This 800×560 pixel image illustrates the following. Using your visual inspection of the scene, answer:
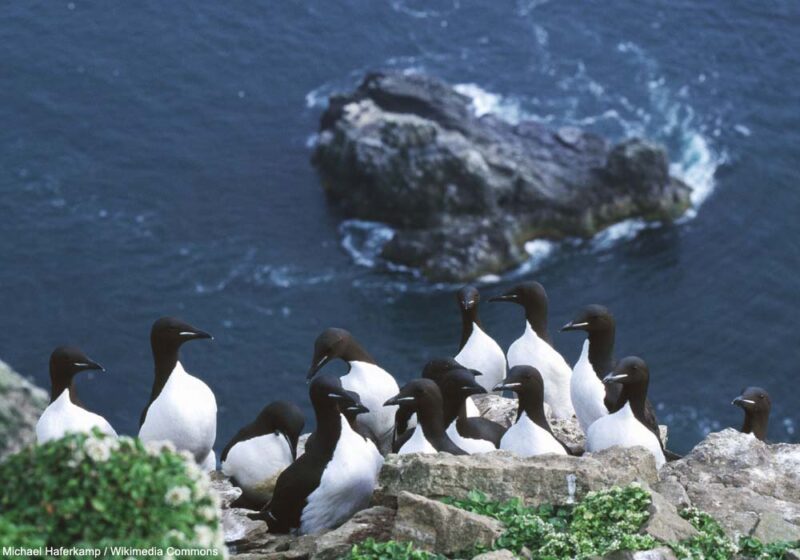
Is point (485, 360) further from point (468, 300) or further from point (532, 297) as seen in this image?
point (532, 297)

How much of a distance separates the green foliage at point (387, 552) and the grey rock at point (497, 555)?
637mm

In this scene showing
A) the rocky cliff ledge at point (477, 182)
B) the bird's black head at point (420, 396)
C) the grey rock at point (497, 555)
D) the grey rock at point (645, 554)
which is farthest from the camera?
the rocky cliff ledge at point (477, 182)

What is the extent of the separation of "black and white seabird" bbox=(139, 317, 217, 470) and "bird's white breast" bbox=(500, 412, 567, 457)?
445cm

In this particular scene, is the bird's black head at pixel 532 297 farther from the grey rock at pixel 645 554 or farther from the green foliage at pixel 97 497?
the green foliage at pixel 97 497

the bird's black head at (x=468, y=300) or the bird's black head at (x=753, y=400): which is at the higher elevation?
the bird's black head at (x=468, y=300)

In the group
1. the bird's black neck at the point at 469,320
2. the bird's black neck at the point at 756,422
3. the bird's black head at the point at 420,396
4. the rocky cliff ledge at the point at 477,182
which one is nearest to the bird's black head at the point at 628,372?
the bird's black head at the point at 420,396

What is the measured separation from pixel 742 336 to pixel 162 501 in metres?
53.9

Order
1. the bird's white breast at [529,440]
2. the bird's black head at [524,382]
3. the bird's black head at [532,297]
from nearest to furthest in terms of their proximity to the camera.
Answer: the bird's white breast at [529,440] < the bird's black head at [524,382] < the bird's black head at [532,297]

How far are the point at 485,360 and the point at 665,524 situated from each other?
28.1 feet

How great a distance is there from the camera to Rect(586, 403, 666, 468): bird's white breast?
2161cm

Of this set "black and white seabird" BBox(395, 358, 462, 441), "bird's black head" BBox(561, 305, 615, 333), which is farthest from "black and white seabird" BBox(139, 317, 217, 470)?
"bird's black head" BBox(561, 305, 615, 333)

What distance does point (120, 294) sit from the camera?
64.8m

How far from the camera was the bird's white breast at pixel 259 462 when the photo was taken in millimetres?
21969

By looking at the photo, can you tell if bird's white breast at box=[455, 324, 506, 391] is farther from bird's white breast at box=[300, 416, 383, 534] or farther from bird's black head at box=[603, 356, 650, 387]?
bird's white breast at box=[300, 416, 383, 534]
